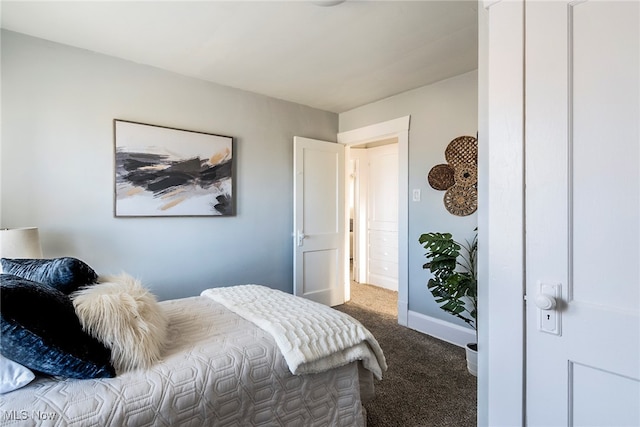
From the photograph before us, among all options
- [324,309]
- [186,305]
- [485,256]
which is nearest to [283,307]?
[324,309]

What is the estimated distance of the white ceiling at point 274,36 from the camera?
76.1 inches

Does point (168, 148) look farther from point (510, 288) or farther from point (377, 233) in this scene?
point (377, 233)

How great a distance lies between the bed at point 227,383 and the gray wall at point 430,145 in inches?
68.4

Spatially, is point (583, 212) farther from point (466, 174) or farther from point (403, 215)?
point (403, 215)

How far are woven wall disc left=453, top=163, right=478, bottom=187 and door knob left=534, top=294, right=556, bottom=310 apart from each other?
6.76 ft

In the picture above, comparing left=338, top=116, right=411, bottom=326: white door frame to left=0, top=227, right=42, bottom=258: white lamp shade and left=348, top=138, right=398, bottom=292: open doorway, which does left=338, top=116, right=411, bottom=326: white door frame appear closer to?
left=348, top=138, right=398, bottom=292: open doorway

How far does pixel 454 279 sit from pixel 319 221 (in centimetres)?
178

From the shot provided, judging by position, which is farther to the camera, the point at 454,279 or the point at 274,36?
the point at 454,279

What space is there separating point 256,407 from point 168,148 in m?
2.35

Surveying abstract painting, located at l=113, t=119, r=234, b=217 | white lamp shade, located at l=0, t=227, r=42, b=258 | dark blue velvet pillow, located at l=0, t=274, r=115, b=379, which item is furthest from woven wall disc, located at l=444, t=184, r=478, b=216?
white lamp shade, located at l=0, t=227, r=42, b=258

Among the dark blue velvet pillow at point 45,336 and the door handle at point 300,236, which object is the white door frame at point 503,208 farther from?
the door handle at point 300,236

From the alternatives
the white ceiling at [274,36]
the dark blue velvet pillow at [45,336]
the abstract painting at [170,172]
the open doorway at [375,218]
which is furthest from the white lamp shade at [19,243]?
the open doorway at [375,218]

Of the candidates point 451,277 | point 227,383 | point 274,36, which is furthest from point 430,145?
point 227,383

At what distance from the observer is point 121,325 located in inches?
44.9
